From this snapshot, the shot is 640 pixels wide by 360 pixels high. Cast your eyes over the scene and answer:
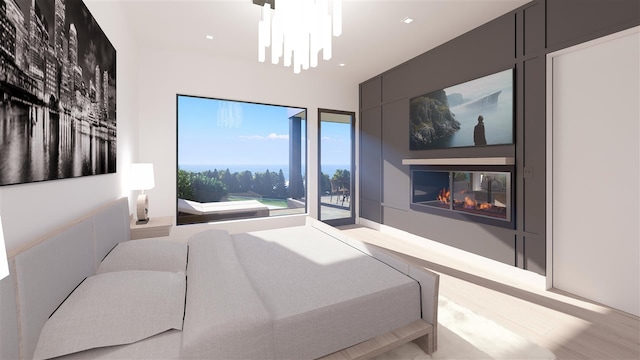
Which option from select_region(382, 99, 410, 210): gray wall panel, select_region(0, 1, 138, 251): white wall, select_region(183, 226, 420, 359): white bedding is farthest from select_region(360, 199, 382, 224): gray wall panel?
select_region(0, 1, 138, 251): white wall

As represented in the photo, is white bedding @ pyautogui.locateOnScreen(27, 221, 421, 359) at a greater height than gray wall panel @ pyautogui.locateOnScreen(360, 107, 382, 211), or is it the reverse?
gray wall panel @ pyautogui.locateOnScreen(360, 107, 382, 211)

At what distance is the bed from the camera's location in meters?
1.17

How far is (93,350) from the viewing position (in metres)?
1.16

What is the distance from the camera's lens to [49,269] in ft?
4.30

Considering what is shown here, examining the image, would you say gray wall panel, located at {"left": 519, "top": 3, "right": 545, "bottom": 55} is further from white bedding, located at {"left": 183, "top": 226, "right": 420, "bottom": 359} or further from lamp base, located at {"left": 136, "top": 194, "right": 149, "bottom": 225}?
lamp base, located at {"left": 136, "top": 194, "right": 149, "bottom": 225}

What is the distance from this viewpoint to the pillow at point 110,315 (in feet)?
3.79

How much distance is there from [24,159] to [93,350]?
97 centimetres

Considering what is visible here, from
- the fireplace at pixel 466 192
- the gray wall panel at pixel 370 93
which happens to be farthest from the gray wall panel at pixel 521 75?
the gray wall panel at pixel 370 93

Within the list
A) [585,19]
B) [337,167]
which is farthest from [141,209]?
[585,19]

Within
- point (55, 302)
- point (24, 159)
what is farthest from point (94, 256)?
point (24, 159)

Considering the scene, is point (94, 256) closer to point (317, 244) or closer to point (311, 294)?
point (311, 294)

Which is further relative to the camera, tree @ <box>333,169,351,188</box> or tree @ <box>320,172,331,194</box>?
tree @ <box>333,169,351,188</box>

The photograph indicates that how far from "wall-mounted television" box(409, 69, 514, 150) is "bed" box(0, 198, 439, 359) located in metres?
2.27

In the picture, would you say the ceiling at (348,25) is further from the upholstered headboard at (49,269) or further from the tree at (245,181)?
the tree at (245,181)
